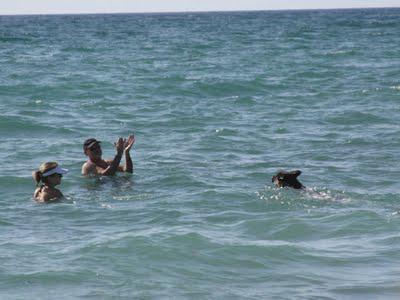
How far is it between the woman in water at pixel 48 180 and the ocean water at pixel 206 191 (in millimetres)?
242

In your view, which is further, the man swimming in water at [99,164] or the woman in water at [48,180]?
the man swimming in water at [99,164]

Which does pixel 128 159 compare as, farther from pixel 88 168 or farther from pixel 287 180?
pixel 287 180

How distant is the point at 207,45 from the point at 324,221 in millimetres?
36396

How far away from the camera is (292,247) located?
9.35 meters

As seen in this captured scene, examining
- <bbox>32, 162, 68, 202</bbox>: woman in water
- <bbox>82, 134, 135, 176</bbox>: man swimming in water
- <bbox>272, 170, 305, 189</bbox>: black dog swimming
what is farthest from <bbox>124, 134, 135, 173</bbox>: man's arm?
<bbox>272, 170, 305, 189</bbox>: black dog swimming

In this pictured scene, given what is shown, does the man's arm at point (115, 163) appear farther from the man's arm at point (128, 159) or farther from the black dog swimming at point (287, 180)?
the black dog swimming at point (287, 180)

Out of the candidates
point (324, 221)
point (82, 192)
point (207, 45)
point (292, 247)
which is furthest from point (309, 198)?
point (207, 45)

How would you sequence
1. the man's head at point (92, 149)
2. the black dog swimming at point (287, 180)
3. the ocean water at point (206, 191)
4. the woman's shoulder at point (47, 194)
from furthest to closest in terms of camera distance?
the man's head at point (92, 149) < the black dog swimming at point (287, 180) < the woman's shoulder at point (47, 194) < the ocean water at point (206, 191)

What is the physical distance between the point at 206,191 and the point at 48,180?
2.15 metres

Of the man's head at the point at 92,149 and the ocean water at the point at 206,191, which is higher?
the man's head at the point at 92,149

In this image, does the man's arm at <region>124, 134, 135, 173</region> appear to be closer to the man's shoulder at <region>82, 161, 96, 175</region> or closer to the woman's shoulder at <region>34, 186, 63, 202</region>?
the man's shoulder at <region>82, 161, 96, 175</region>

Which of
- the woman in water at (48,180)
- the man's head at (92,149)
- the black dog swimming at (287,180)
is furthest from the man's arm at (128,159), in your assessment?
the black dog swimming at (287,180)

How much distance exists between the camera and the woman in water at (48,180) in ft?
36.7

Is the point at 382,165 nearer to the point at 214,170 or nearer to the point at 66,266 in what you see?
the point at 214,170
